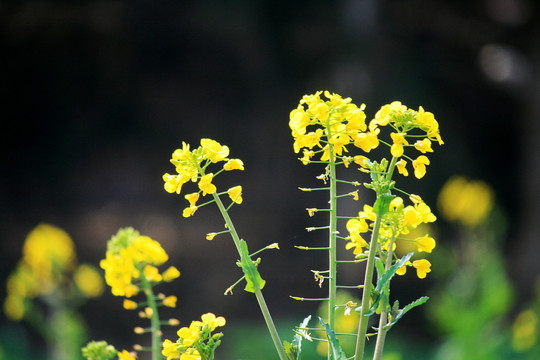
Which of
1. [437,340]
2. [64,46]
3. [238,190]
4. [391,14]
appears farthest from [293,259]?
[238,190]

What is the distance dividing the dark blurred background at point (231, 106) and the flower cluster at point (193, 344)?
5659mm

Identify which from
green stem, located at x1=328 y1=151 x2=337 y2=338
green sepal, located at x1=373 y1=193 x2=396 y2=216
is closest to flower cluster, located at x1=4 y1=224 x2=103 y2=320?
green stem, located at x1=328 y1=151 x2=337 y2=338

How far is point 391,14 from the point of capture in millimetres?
6824

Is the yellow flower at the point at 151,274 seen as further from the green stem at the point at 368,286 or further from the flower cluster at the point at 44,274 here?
the flower cluster at the point at 44,274

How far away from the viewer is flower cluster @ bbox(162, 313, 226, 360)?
3.06 feet

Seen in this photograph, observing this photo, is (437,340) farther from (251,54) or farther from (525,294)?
(251,54)

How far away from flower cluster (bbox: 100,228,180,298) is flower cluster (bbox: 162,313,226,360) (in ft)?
0.54

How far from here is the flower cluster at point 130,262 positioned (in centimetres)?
108

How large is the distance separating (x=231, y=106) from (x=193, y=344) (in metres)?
6.69

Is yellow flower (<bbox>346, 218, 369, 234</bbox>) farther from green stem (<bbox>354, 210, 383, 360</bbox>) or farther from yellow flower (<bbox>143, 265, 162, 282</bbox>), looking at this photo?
yellow flower (<bbox>143, 265, 162, 282</bbox>)

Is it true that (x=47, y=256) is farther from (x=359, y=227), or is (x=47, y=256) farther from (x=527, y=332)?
(x=527, y=332)

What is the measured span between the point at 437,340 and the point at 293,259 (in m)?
1.99

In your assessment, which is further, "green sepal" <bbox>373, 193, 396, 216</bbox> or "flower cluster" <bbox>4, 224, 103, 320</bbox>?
"flower cluster" <bbox>4, 224, 103, 320</bbox>

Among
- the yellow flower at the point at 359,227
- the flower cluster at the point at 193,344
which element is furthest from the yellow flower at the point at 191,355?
the yellow flower at the point at 359,227
